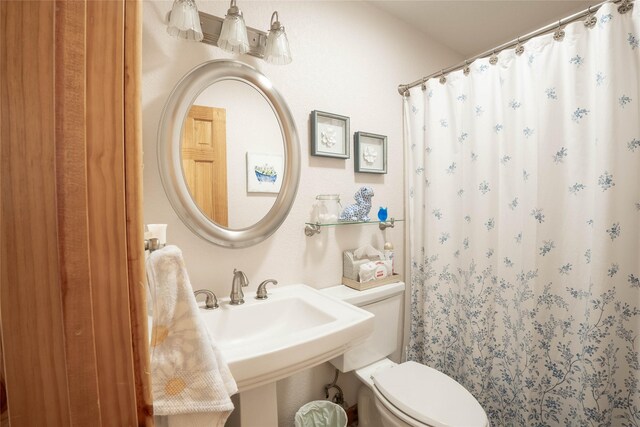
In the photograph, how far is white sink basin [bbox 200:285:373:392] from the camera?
64 cm

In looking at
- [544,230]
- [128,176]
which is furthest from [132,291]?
[544,230]

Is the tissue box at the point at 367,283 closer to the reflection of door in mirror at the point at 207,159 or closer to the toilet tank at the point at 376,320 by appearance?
the toilet tank at the point at 376,320

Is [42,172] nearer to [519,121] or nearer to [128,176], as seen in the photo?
[128,176]

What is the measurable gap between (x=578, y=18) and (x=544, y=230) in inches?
33.2

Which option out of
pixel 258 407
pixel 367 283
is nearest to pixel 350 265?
pixel 367 283

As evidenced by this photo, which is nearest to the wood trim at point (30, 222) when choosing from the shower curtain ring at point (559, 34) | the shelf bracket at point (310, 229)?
the shelf bracket at point (310, 229)

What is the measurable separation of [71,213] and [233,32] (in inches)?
36.8

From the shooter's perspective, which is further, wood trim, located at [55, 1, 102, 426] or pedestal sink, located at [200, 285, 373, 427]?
pedestal sink, located at [200, 285, 373, 427]

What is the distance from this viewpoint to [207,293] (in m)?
0.95

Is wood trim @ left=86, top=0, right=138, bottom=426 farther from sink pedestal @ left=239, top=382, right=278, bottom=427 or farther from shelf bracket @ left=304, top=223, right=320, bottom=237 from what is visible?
shelf bracket @ left=304, top=223, right=320, bottom=237

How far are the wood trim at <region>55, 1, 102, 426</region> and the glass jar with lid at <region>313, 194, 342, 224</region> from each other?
102 centimetres

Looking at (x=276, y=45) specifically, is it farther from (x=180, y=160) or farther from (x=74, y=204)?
(x=74, y=204)

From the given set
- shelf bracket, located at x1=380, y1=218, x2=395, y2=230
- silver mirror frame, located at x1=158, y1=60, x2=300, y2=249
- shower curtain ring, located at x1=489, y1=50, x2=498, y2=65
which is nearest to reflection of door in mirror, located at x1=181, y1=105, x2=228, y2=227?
silver mirror frame, located at x1=158, y1=60, x2=300, y2=249

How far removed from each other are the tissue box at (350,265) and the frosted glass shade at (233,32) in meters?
1.05
